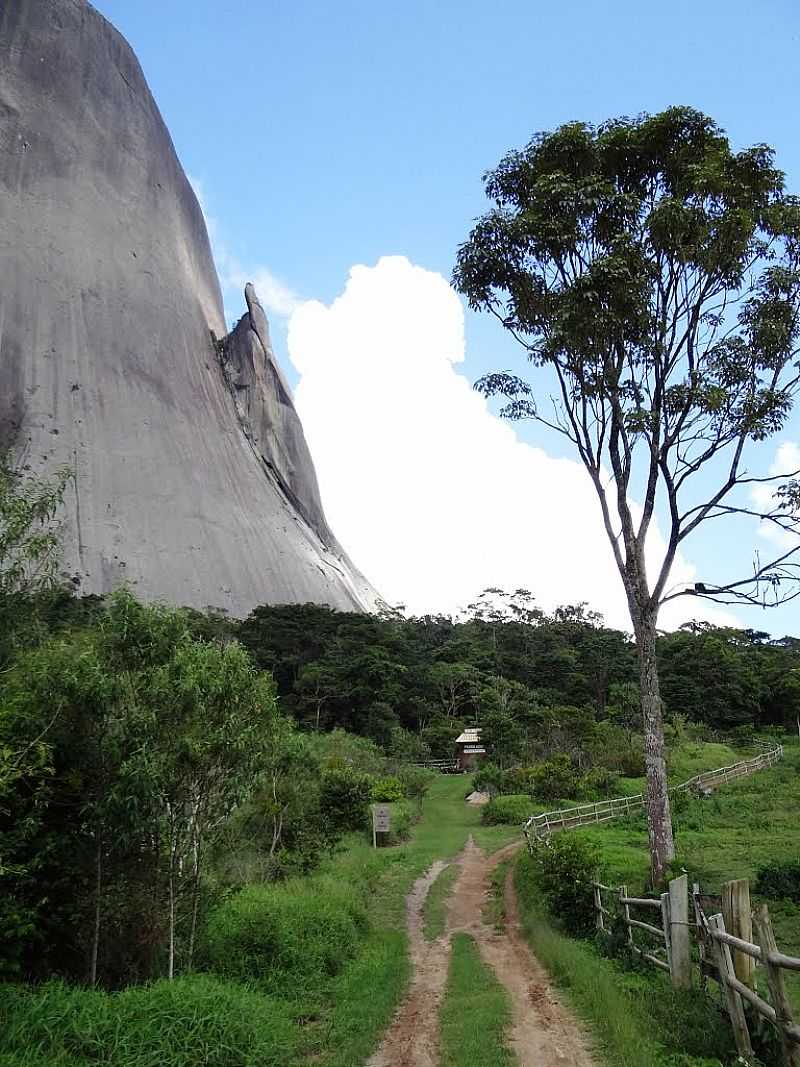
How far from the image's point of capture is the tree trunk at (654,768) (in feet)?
30.6

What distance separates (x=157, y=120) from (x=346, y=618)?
3703cm

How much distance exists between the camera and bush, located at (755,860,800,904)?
33.8 ft

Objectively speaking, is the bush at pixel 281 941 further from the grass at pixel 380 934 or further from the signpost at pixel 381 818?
the signpost at pixel 381 818

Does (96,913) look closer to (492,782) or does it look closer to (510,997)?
(510,997)

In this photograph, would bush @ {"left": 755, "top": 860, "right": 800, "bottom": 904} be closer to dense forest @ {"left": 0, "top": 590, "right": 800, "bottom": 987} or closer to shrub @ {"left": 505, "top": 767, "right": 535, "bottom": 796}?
dense forest @ {"left": 0, "top": 590, "right": 800, "bottom": 987}

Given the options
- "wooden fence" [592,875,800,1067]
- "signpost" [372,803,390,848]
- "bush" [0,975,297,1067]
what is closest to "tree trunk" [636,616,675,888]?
"wooden fence" [592,875,800,1067]

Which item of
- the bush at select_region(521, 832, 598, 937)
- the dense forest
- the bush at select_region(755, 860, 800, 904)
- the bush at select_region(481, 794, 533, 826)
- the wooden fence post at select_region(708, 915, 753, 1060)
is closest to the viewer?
the wooden fence post at select_region(708, 915, 753, 1060)

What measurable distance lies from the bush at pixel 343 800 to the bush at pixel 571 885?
8.34 m

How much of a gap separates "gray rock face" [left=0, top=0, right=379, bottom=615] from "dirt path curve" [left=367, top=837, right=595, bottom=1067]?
3071 cm

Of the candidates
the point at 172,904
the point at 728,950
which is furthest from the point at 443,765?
the point at 728,950

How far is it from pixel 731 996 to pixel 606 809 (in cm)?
1499

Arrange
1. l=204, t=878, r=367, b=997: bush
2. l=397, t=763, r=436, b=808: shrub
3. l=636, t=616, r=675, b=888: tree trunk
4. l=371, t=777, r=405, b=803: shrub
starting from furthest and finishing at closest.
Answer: l=397, t=763, r=436, b=808: shrub
l=371, t=777, r=405, b=803: shrub
l=636, t=616, r=675, b=888: tree trunk
l=204, t=878, r=367, b=997: bush

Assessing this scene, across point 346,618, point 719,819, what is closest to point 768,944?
point 719,819

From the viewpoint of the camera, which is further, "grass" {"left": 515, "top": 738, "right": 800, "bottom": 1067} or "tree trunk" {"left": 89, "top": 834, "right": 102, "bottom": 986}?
"tree trunk" {"left": 89, "top": 834, "right": 102, "bottom": 986}
